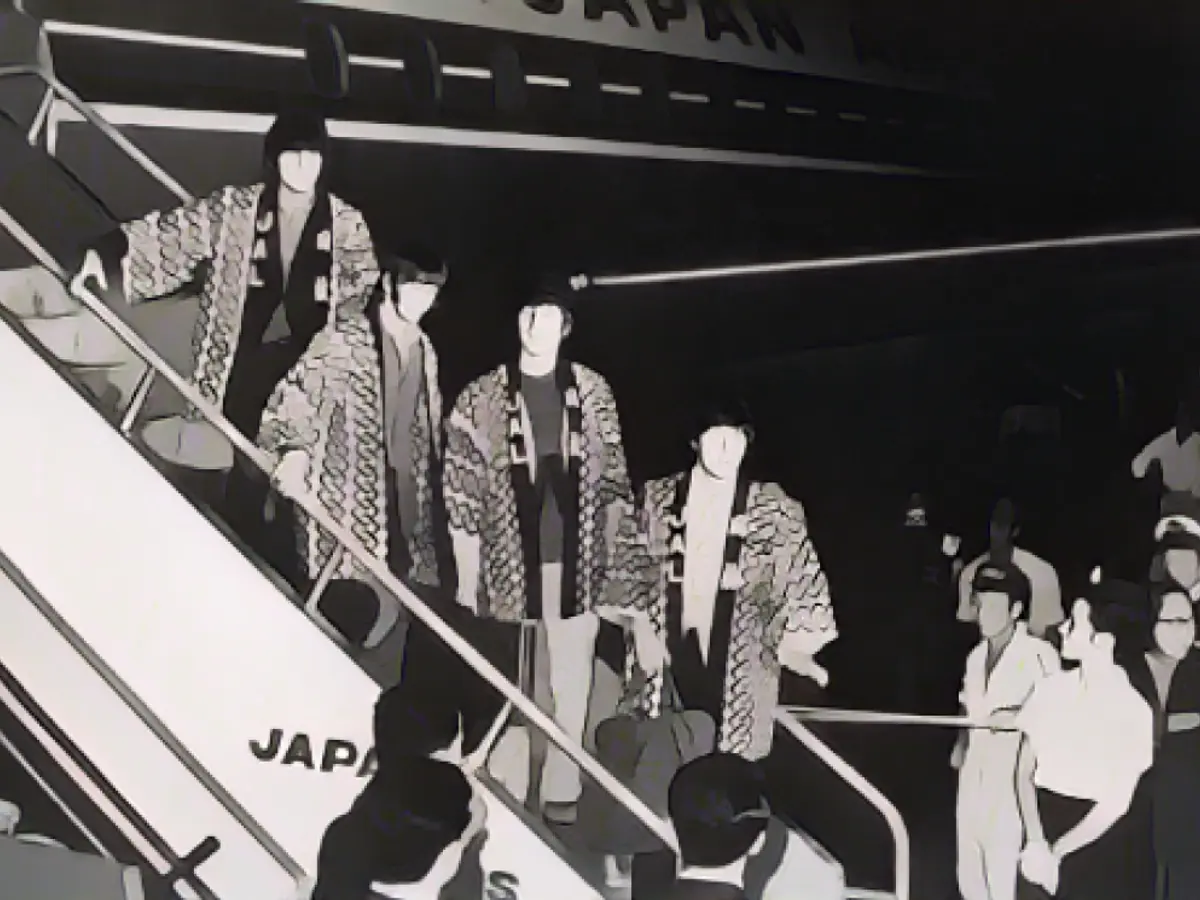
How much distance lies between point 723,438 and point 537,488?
0.30 m

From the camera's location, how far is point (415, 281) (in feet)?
5.75

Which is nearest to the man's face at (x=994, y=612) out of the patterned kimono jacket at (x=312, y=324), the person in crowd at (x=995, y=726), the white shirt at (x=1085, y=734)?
the person in crowd at (x=995, y=726)

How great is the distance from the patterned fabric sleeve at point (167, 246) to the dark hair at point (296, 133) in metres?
0.11

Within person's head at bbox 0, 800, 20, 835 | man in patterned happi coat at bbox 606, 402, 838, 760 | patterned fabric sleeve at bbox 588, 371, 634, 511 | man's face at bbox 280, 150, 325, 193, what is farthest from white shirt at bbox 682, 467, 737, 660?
person's head at bbox 0, 800, 20, 835

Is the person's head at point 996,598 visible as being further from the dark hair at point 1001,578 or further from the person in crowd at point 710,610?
the person in crowd at point 710,610

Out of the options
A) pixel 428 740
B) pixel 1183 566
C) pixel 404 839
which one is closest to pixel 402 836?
pixel 404 839

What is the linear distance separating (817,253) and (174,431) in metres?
1.07

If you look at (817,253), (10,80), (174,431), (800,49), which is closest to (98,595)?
(174,431)

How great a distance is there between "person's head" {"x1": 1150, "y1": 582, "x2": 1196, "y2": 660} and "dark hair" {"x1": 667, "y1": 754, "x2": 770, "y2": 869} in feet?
2.22

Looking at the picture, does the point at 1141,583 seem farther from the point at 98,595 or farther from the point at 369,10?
the point at 98,595

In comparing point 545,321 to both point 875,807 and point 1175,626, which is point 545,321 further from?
point 1175,626

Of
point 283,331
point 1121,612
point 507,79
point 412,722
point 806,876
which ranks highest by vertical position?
point 507,79

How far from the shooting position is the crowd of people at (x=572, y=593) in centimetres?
170

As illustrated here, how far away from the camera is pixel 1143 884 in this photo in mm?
1714
